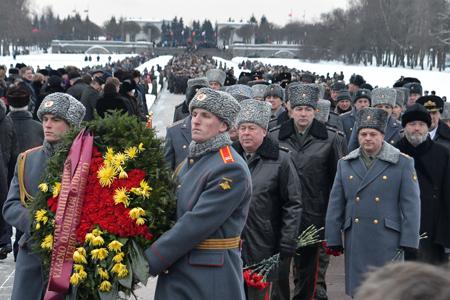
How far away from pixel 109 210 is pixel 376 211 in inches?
101

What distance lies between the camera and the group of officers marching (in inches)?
174

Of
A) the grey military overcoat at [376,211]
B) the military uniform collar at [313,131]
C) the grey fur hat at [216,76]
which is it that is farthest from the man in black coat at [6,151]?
the grey military overcoat at [376,211]

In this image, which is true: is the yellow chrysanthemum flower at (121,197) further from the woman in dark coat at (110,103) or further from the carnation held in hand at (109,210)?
the woman in dark coat at (110,103)

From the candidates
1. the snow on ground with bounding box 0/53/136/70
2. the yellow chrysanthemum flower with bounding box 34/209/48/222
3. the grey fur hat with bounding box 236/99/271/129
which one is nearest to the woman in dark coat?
the grey fur hat with bounding box 236/99/271/129

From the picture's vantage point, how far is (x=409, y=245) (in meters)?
6.20

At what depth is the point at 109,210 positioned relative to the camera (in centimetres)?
434

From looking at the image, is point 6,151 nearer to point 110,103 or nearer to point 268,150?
point 110,103

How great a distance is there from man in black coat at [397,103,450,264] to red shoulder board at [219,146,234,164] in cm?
320

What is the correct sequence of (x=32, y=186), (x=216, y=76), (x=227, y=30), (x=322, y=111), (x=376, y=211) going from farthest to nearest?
(x=227, y=30), (x=216, y=76), (x=322, y=111), (x=376, y=211), (x=32, y=186)

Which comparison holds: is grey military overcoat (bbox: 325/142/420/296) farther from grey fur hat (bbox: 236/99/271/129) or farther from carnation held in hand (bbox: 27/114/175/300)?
carnation held in hand (bbox: 27/114/175/300)

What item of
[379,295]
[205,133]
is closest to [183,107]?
[205,133]

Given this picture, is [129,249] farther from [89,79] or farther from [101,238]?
[89,79]

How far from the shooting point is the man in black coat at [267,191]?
19.5 feet

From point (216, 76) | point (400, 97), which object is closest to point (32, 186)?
point (216, 76)
